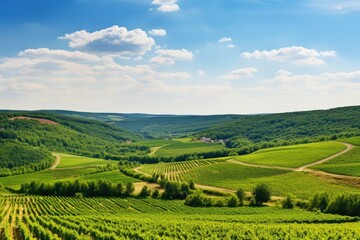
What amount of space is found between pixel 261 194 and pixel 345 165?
44079mm

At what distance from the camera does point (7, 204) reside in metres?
118

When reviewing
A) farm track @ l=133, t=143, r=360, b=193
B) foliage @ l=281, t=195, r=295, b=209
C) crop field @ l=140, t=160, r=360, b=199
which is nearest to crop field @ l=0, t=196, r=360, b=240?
foliage @ l=281, t=195, r=295, b=209

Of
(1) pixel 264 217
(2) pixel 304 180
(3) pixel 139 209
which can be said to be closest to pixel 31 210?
(3) pixel 139 209

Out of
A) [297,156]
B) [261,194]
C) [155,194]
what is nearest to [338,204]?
[261,194]

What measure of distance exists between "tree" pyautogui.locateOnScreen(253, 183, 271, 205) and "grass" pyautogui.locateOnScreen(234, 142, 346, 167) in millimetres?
42495

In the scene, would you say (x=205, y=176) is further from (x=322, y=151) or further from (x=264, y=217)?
(x=264, y=217)

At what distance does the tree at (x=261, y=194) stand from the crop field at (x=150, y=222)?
7.86 meters

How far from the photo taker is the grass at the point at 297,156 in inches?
6112

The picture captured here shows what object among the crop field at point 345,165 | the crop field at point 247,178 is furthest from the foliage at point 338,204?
the crop field at point 345,165

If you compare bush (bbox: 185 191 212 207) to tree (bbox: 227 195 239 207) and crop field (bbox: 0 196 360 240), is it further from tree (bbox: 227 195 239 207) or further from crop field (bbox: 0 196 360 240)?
tree (bbox: 227 195 239 207)

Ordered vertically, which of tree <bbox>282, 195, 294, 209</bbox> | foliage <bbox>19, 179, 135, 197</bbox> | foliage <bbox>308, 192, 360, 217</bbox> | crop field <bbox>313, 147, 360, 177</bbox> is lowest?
foliage <bbox>19, 179, 135, 197</bbox>

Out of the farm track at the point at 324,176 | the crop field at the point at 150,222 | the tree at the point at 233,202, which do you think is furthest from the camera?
the farm track at the point at 324,176

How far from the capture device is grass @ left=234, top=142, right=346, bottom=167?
509 feet

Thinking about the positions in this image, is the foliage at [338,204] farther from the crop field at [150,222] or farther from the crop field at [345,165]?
the crop field at [345,165]
